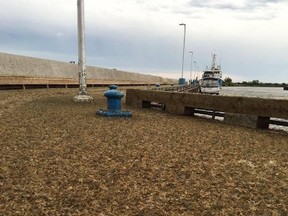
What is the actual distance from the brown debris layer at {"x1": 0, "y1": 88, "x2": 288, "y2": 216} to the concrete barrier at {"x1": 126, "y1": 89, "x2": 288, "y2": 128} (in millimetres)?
1086

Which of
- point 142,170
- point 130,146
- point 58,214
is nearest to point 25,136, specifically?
point 130,146

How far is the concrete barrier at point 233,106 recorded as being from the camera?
10.2 m

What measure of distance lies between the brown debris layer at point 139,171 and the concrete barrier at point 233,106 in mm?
1086

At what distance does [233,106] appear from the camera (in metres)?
11.5

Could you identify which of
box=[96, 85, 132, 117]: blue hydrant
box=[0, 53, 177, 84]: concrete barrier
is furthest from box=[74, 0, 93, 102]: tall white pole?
box=[0, 53, 177, 84]: concrete barrier

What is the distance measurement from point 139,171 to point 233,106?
687 cm

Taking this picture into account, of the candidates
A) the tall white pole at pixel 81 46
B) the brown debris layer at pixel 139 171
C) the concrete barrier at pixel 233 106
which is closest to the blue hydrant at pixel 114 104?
the brown debris layer at pixel 139 171

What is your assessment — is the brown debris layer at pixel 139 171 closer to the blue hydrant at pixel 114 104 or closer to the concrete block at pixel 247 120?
the concrete block at pixel 247 120

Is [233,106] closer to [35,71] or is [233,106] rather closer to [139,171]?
[139,171]

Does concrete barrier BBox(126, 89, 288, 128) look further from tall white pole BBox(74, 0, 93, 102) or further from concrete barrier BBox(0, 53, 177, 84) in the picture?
Result: concrete barrier BBox(0, 53, 177, 84)

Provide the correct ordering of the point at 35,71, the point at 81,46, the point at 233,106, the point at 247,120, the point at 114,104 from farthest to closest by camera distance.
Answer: the point at 35,71 < the point at 81,46 < the point at 114,104 < the point at 233,106 < the point at 247,120

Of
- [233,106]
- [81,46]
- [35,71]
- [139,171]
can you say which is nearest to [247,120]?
[233,106]

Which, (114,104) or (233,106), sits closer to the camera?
(233,106)

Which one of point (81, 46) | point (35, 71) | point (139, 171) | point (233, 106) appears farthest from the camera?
point (35, 71)
